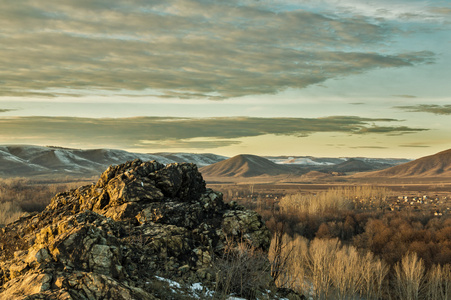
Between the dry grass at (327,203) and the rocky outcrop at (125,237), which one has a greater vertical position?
the rocky outcrop at (125,237)

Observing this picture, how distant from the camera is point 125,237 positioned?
1178 centimetres

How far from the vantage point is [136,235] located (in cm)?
1202

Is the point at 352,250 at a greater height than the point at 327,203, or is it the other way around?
the point at 352,250

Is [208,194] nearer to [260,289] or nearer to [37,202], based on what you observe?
[260,289]

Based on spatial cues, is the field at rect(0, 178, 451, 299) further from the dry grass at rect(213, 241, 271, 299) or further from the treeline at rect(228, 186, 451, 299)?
the dry grass at rect(213, 241, 271, 299)

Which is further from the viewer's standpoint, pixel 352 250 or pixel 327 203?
pixel 327 203

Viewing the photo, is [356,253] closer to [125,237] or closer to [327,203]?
[125,237]

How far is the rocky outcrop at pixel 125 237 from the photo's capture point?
8211 mm

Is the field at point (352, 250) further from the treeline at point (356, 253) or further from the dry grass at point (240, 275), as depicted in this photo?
the dry grass at point (240, 275)

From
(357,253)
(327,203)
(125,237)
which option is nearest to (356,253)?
(357,253)

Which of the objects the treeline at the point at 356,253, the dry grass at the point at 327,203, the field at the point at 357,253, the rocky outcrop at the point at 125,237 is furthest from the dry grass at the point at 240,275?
the dry grass at the point at 327,203

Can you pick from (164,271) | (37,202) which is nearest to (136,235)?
(164,271)

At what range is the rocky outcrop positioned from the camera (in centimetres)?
821

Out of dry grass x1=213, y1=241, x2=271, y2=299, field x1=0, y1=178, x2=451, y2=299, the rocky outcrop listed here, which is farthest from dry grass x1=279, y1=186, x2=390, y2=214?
dry grass x1=213, y1=241, x2=271, y2=299
